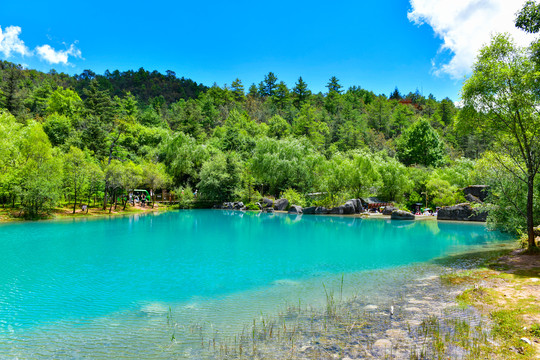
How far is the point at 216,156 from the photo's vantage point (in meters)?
41.9

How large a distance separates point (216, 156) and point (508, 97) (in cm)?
3498

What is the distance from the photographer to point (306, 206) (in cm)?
3794

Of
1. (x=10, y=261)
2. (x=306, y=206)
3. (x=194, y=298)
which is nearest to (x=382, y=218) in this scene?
(x=306, y=206)

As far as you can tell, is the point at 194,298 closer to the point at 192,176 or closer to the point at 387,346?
the point at 387,346

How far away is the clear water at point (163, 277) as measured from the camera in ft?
20.2

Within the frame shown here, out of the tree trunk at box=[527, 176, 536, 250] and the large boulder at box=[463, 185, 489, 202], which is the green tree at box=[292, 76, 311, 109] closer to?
the large boulder at box=[463, 185, 489, 202]

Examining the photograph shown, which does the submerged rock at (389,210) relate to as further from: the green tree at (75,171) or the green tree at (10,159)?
the green tree at (10,159)

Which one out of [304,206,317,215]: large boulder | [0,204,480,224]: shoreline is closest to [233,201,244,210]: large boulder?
[0,204,480,224]: shoreline

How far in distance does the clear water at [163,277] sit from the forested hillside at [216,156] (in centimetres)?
661

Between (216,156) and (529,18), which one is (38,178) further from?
(529,18)

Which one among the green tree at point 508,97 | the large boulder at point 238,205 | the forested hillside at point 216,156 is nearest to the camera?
the green tree at point 508,97

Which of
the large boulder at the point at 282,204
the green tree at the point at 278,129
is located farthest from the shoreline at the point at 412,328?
the green tree at the point at 278,129

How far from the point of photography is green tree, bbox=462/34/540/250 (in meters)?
10.2

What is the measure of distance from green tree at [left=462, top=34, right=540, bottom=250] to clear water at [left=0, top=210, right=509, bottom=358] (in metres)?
5.67
